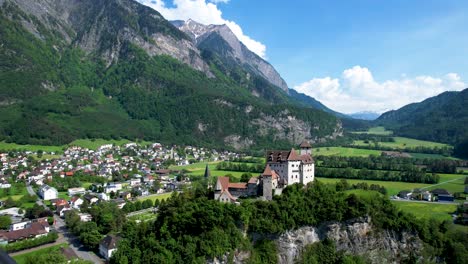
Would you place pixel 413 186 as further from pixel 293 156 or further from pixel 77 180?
pixel 77 180

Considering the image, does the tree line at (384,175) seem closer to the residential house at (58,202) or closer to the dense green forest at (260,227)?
the dense green forest at (260,227)

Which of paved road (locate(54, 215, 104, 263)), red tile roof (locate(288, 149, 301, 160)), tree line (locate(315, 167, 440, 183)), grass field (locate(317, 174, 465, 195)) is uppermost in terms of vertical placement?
red tile roof (locate(288, 149, 301, 160))

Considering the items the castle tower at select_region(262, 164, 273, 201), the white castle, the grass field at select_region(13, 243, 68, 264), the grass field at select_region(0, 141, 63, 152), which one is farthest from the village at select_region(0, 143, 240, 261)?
the castle tower at select_region(262, 164, 273, 201)

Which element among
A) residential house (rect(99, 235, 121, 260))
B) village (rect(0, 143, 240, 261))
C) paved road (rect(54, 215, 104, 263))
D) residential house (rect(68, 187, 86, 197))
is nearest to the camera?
residential house (rect(99, 235, 121, 260))

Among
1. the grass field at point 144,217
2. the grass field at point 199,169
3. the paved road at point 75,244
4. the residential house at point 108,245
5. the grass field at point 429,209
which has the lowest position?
the paved road at point 75,244

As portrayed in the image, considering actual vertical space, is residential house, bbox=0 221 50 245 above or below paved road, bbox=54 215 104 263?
above

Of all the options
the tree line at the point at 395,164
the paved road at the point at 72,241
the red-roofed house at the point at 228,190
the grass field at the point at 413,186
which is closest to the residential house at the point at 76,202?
the paved road at the point at 72,241

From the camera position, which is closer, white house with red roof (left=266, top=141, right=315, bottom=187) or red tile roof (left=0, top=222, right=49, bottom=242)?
white house with red roof (left=266, top=141, right=315, bottom=187)

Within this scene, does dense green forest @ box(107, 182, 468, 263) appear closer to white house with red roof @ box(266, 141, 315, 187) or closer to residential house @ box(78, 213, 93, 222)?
white house with red roof @ box(266, 141, 315, 187)
